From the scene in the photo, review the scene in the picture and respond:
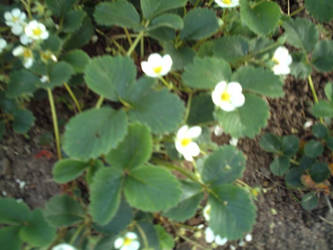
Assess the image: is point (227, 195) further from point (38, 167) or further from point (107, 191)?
point (38, 167)

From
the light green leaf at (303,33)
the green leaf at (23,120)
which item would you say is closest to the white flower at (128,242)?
the green leaf at (23,120)

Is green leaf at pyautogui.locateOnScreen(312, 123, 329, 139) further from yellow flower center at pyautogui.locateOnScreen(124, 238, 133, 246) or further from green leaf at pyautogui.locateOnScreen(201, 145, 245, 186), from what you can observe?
yellow flower center at pyautogui.locateOnScreen(124, 238, 133, 246)

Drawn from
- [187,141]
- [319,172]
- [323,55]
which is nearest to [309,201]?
[319,172]

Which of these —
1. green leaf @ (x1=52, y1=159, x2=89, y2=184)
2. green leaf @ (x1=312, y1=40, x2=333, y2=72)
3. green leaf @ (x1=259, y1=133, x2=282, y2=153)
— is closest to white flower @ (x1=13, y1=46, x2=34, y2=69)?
green leaf @ (x1=52, y1=159, x2=89, y2=184)

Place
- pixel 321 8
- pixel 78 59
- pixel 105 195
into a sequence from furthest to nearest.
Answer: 1. pixel 321 8
2. pixel 78 59
3. pixel 105 195

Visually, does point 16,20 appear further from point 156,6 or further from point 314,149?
point 314,149

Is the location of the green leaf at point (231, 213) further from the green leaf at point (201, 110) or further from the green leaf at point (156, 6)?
the green leaf at point (156, 6)

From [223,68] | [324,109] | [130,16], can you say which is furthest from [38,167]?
[324,109]

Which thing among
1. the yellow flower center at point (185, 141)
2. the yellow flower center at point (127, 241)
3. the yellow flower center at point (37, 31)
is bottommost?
the yellow flower center at point (127, 241)
